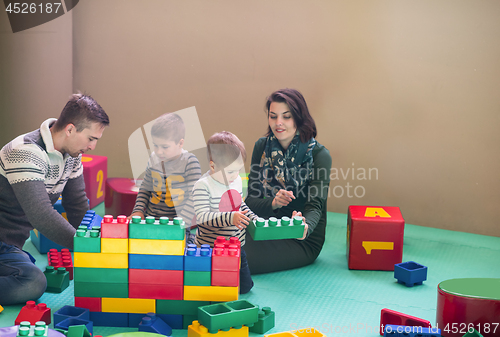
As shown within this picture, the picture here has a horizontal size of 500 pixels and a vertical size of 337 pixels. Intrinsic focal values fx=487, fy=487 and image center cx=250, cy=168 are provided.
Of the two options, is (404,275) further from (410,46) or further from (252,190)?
(410,46)

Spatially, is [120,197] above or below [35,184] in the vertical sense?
below

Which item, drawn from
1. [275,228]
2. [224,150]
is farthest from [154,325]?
[224,150]

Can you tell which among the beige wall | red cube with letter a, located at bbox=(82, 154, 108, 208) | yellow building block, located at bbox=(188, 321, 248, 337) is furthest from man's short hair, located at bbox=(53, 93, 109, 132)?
the beige wall

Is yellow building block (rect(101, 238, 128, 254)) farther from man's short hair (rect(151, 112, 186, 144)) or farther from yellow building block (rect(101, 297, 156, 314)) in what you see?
man's short hair (rect(151, 112, 186, 144))

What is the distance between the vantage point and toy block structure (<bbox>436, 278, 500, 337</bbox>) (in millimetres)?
1605

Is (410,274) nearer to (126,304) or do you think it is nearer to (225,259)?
(225,259)

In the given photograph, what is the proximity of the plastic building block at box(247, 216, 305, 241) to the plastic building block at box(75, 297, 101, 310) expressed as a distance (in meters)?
0.64

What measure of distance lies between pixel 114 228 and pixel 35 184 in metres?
0.38

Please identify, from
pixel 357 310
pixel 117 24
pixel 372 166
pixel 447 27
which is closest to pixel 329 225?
pixel 372 166

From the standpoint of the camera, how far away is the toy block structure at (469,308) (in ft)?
5.27

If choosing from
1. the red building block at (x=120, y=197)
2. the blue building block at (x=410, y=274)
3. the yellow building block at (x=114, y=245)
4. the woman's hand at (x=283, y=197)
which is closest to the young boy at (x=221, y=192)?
the woman's hand at (x=283, y=197)

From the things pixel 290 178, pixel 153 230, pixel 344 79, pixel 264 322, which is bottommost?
pixel 264 322

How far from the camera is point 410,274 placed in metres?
2.26

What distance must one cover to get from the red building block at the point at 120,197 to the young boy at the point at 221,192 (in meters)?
0.86
